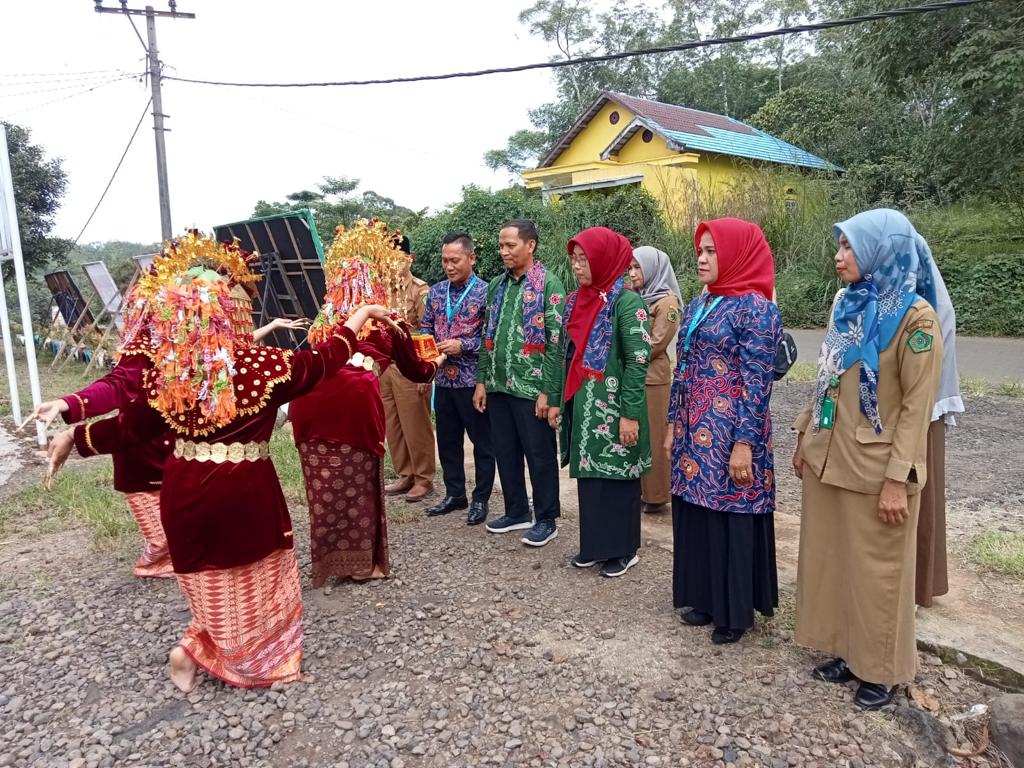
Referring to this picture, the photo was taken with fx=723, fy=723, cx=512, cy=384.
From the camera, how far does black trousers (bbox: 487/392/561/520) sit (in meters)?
4.10

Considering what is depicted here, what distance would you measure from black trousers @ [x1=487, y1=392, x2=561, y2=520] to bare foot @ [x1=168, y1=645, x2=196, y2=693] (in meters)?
1.96

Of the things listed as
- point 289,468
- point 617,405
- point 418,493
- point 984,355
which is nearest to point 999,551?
point 617,405

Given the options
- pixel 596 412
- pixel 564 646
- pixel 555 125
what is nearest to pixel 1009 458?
pixel 596 412

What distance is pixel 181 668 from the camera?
9.41 feet

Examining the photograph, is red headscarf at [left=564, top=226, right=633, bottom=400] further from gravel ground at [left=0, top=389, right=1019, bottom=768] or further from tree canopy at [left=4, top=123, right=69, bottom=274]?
tree canopy at [left=4, top=123, right=69, bottom=274]

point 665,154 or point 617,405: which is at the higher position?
point 665,154

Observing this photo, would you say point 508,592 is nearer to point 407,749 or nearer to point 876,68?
point 407,749

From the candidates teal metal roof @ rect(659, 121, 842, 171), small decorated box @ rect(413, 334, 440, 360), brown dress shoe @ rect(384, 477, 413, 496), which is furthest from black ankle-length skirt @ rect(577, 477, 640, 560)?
teal metal roof @ rect(659, 121, 842, 171)

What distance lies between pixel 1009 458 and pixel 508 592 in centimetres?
431

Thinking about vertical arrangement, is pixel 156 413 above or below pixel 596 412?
above

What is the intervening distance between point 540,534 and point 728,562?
1458mm

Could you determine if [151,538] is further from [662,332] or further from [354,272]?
[662,332]

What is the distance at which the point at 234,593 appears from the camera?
2764 millimetres

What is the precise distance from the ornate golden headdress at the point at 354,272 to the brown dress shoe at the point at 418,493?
5.71ft
